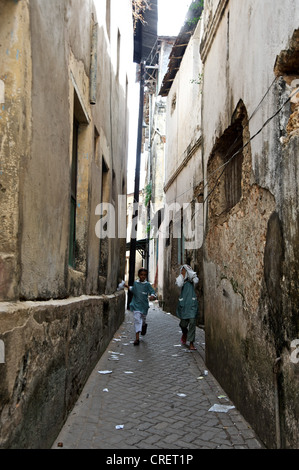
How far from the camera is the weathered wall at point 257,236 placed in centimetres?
307

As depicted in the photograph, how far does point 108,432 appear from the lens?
380 cm

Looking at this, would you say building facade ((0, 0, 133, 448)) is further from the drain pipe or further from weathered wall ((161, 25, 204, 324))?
weathered wall ((161, 25, 204, 324))

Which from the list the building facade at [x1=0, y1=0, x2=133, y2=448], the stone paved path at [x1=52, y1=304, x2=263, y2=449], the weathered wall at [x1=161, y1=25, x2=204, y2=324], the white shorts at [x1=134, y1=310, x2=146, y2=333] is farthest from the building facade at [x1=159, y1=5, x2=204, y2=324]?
the building facade at [x1=0, y1=0, x2=133, y2=448]

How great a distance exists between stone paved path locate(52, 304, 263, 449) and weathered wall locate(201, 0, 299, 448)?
0.83 feet

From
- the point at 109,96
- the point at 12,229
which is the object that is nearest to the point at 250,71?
the point at 12,229

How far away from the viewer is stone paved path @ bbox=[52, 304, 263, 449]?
3.61 meters

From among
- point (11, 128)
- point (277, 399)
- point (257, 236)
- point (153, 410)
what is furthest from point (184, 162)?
point (11, 128)

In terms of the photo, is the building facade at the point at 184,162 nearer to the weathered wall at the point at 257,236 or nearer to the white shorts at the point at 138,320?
the white shorts at the point at 138,320

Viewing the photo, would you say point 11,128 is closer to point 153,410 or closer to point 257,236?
point 257,236

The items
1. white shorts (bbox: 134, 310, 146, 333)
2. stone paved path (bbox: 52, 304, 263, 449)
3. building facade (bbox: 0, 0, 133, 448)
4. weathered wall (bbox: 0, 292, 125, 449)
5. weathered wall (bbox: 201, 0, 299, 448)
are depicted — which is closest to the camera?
weathered wall (bbox: 0, 292, 125, 449)

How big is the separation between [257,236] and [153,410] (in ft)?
6.99

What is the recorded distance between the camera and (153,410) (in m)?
4.48

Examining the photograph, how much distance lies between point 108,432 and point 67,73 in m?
3.37
